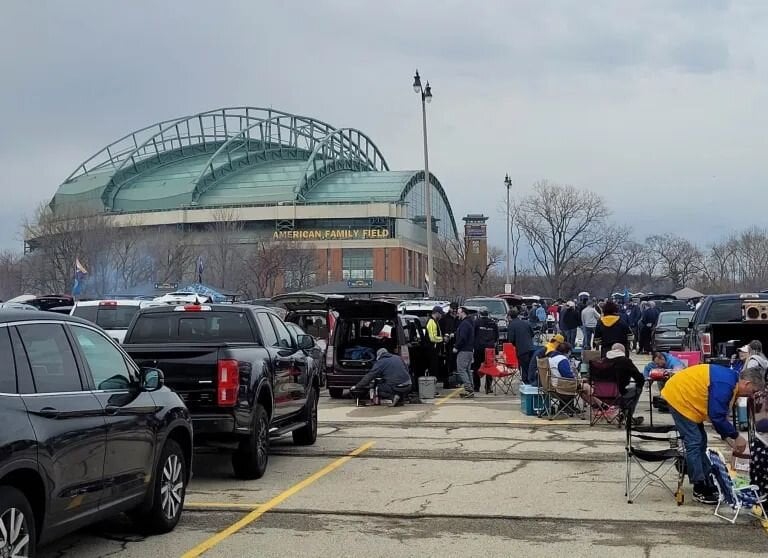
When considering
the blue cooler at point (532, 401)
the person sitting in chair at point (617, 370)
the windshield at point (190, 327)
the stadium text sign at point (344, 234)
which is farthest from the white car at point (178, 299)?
the stadium text sign at point (344, 234)

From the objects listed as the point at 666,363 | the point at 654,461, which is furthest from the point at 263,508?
the point at 666,363

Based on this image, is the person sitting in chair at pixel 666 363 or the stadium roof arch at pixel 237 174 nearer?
the person sitting in chair at pixel 666 363

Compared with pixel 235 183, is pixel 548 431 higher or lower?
lower

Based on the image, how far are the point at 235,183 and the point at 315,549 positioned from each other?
10416cm

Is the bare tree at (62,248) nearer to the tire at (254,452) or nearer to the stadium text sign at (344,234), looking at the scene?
the tire at (254,452)

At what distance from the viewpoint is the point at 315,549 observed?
22.3ft

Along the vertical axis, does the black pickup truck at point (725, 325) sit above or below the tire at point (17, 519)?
above

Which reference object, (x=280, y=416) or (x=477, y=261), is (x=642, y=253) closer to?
(x=477, y=261)

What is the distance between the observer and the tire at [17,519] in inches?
199

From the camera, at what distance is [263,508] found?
8250 millimetres

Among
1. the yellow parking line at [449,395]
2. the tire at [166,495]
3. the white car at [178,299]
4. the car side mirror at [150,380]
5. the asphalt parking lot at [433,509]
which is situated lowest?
the yellow parking line at [449,395]

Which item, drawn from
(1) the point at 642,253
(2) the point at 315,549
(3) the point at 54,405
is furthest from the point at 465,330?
(1) the point at 642,253

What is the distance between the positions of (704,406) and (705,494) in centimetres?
85

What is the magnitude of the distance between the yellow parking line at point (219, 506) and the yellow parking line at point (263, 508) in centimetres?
10
